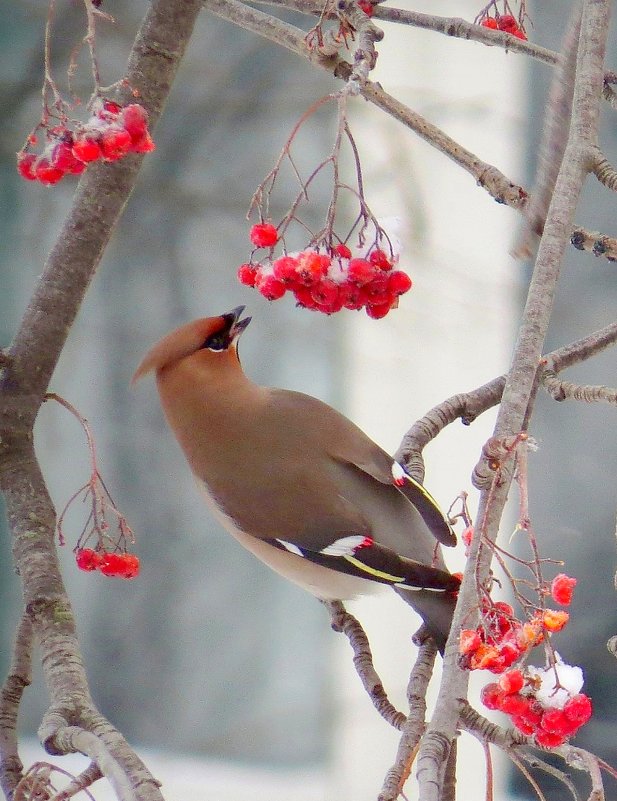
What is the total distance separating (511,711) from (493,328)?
160 centimetres

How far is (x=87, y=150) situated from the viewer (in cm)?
71

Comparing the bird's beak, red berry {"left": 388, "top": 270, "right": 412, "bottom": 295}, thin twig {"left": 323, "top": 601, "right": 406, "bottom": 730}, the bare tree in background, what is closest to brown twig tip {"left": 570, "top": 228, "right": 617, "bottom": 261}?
the bare tree in background

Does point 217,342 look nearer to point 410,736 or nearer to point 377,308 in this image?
point 377,308

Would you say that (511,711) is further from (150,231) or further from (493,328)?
(150,231)

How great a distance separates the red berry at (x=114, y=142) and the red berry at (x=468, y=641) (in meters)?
0.40

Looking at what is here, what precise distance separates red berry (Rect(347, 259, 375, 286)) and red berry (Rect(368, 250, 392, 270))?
0.01 m

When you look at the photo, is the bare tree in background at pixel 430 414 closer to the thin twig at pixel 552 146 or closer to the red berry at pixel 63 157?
the thin twig at pixel 552 146

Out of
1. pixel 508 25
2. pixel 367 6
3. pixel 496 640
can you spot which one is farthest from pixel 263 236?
pixel 508 25

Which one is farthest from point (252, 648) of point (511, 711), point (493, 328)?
point (511, 711)

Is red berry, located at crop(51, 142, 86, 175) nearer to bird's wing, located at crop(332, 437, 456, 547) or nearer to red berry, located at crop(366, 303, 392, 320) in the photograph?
red berry, located at crop(366, 303, 392, 320)

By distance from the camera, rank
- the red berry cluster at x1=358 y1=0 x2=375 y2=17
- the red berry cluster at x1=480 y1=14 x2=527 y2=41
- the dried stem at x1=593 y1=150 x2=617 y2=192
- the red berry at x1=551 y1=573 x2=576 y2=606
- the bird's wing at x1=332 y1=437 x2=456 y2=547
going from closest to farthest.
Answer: the red berry at x1=551 y1=573 x2=576 y2=606 < the dried stem at x1=593 y1=150 x2=617 y2=192 < the red berry cluster at x1=358 y1=0 x2=375 y2=17 < the bird's wing at x1=332 y1=437 x2=456 y2=547 < the red berry cluster at x1=480 y1=14 x2=527 y2=41

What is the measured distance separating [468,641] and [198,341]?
2.42 ft

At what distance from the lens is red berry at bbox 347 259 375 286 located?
74 cm

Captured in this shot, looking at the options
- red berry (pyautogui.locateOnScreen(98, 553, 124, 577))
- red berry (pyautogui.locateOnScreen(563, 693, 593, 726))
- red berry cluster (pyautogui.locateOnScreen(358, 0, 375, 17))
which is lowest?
red berry (pyautogui.locateOnScreen(98, 553, 124, 577))
